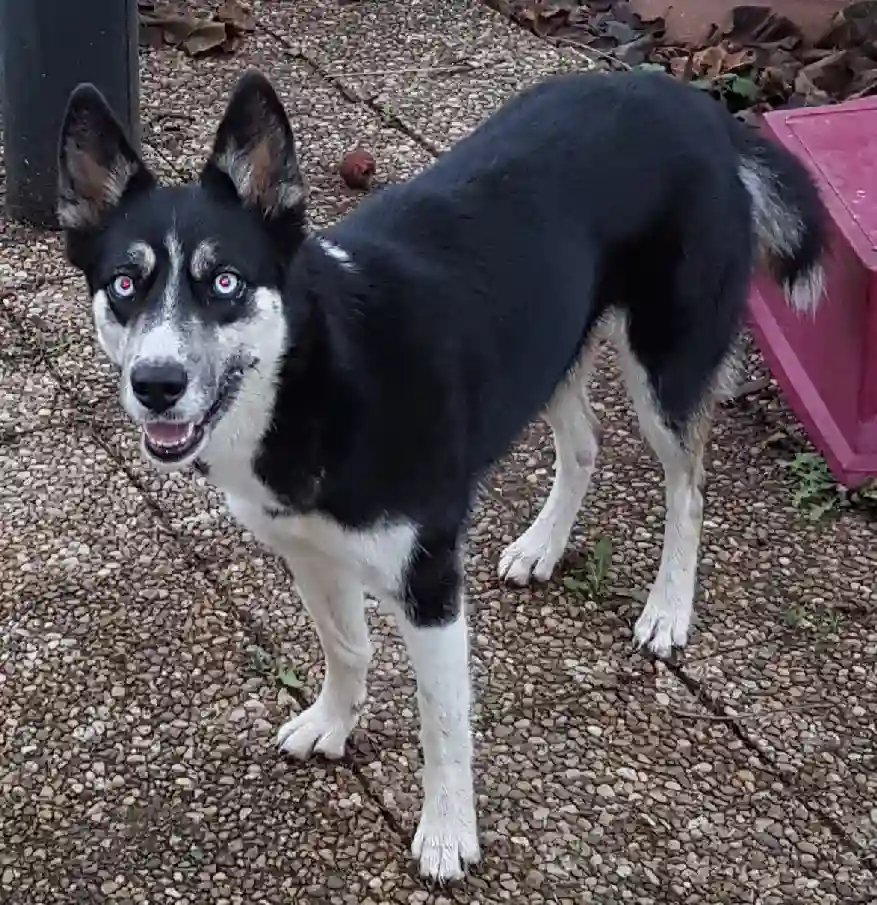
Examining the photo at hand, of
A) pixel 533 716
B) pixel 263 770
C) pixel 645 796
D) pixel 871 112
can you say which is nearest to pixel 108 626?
pixel 263 770

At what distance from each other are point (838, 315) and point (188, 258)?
2371 mm

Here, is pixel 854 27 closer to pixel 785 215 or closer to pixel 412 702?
pixel 785 215

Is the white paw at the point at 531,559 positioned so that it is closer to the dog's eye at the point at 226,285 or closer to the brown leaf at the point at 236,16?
the dog's eye at the point at 226,285

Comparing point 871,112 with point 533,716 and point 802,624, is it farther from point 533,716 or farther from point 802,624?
point 533,716

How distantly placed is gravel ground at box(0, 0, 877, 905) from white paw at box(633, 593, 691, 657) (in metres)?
0.05

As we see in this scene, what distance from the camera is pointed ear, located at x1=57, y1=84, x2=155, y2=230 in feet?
8.78

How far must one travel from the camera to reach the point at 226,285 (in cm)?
253

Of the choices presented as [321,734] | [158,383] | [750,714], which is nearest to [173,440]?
[158,383]

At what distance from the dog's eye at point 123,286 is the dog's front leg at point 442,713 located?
30.8 inches

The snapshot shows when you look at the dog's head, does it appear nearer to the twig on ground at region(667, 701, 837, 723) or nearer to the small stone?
the small stone

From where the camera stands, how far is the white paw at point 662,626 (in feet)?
12.2

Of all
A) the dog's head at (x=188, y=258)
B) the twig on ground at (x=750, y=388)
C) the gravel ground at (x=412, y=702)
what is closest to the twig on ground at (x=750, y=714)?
the gravel ground at (x=412, y=702)

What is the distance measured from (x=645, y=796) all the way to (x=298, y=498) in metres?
1.17

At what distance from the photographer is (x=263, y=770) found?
3.36 m
